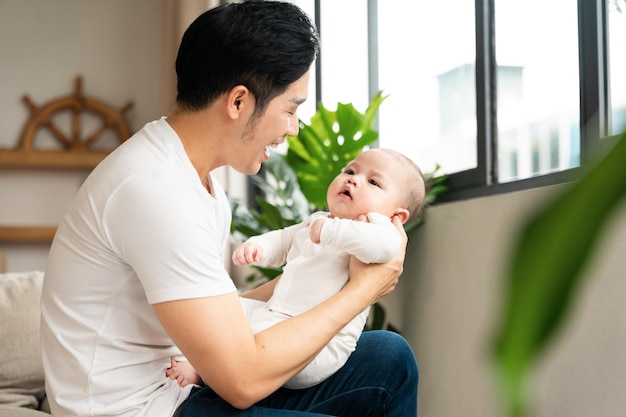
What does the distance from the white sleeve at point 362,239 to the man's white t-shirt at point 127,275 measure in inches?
8.2

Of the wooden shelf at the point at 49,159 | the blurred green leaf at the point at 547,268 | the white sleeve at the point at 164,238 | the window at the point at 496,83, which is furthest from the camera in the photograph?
the wooden shelf at the point at 49,159

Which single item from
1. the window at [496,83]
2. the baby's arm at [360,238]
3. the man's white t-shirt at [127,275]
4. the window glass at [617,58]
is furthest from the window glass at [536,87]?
the man's white t-shirt at [127,275]

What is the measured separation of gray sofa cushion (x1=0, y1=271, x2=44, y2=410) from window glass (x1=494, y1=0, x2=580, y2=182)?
1.42 meters

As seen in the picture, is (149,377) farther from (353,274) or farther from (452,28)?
(452,28)

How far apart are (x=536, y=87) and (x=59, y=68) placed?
4174mm

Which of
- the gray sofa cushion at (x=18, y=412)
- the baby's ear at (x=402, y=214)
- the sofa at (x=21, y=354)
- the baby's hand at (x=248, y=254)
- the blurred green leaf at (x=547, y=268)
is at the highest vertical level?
the blurred green leaf at (x=547, y=268)

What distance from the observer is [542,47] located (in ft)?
7.32

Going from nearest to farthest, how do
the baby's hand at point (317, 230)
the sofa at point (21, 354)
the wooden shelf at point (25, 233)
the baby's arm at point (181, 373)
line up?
the baby's arm at point (181, 373) → the baby's hand at point (317, 230) → the sofa at point (21, 354) → the wooden shelf at point (25, 233)

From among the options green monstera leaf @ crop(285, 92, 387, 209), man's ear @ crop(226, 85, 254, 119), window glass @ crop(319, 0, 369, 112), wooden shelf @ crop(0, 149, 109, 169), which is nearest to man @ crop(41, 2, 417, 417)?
man's ear @ crop(226, 85, 254, 119)

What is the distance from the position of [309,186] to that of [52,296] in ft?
5.02

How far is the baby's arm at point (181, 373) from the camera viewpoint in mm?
1415

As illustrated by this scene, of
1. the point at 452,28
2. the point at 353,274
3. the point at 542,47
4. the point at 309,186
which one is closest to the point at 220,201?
the point at 353,274

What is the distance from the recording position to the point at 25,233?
5309mm

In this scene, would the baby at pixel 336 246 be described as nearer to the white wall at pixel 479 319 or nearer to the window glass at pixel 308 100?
the white wall at pixel 479 319
